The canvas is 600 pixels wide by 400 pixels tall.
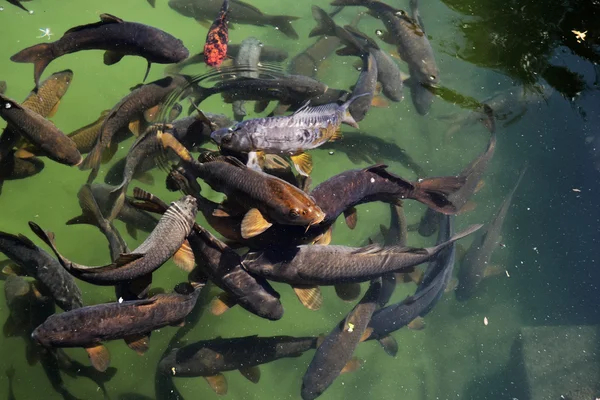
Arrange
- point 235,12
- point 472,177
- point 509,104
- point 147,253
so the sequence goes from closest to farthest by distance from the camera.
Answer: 1. point 147,253
2. point 472,177
3. point 509,104
4. point 235,12

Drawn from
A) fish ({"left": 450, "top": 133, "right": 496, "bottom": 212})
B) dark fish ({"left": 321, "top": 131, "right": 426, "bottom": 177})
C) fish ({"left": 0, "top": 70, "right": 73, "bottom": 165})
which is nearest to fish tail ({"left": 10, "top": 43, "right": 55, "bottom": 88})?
fish ({"left": 0, "top": 70, "right": 73, "bottom": 165})

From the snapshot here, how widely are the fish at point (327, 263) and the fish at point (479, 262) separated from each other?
1642 millimetres

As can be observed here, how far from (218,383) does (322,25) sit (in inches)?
180

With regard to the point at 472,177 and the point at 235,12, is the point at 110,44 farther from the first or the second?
the point at 472,177

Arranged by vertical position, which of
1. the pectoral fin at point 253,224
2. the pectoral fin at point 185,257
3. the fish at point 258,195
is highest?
the fish at point 258,195

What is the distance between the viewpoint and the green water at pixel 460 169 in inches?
197

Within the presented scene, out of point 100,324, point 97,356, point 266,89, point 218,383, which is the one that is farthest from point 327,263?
point 266,89

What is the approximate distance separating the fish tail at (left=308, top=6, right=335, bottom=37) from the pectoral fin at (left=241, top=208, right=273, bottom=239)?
357 centimetres

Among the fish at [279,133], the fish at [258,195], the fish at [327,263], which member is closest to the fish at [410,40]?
the fish at [279,133]

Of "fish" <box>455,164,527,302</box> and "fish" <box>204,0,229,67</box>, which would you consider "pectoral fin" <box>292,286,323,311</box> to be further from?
"fish" <box>204,0,229,67</box>

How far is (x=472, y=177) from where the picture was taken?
528 centimetres

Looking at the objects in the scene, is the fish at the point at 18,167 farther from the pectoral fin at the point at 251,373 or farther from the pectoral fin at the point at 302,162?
the pectoral fin at the point at 251,373

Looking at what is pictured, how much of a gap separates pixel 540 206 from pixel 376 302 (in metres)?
2.85

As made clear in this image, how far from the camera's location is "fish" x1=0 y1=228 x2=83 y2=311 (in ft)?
12.7
